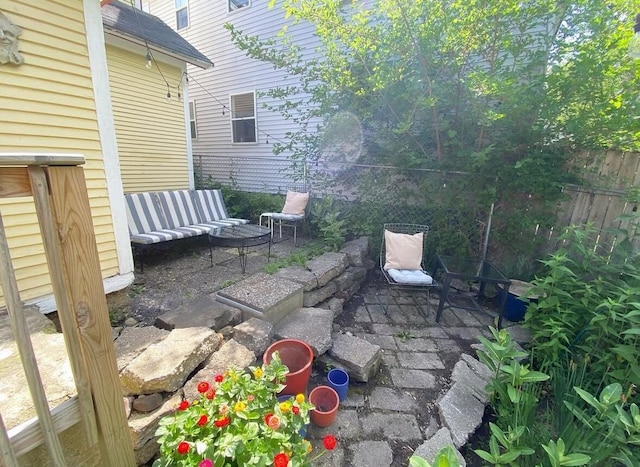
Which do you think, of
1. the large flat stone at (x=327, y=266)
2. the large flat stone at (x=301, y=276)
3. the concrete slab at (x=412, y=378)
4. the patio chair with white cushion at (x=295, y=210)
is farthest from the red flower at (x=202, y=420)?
the patio chair with white cushion at (x=295, y=210)

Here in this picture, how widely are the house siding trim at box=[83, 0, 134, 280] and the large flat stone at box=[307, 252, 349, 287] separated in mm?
1837

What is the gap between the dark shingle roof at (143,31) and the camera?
14.1 ft

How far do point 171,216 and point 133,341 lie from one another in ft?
9.02

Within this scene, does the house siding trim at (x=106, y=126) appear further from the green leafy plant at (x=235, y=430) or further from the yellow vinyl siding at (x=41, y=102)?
the green leafy plant at (x=235, y=430)

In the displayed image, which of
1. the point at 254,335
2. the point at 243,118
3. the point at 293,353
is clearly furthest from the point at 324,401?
the point at 243,118

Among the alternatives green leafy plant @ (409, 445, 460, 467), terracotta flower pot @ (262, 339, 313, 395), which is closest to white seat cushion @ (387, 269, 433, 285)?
terracotta flower pot @ (262, 339, 313, 395)

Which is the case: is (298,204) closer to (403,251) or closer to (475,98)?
(403,251)

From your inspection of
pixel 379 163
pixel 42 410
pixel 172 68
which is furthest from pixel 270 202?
pixel 42 410

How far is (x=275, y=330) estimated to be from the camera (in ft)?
7.73

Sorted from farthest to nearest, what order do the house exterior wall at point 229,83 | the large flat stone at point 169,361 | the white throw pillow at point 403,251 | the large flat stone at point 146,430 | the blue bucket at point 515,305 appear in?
the house exterior wall at point 229,83 < the white throw pillow at point 403,251 < the blue bucket at point 515,305 < the large flat stone at point 169,361 < the large flat stone at point 146,430

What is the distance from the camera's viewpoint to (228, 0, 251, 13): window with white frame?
6.89 metres

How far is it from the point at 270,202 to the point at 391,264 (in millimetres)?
3398

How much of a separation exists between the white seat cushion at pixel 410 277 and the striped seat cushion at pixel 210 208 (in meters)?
2.66

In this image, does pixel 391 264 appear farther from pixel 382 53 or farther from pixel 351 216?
pixel 382 53
